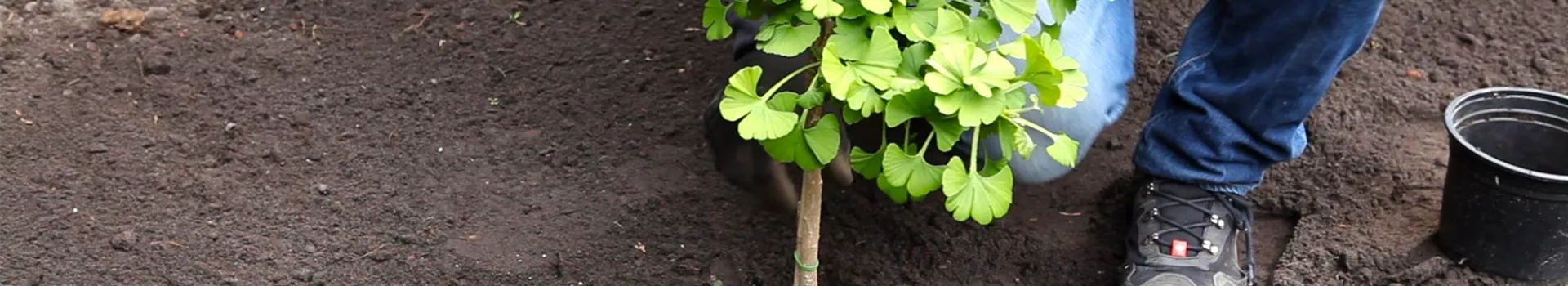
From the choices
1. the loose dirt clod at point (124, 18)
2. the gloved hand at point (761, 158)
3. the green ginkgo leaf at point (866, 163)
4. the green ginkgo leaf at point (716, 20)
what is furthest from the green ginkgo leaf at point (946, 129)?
the loose dirt clod at point (124, 18)

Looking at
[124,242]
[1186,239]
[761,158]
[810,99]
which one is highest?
[810,99]

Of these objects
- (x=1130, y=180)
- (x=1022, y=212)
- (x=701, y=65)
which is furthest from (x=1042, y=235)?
(x=701, y=65)

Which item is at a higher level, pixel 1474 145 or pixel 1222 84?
pixel 1222 84

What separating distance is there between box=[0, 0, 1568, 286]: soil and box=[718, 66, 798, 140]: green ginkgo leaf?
746mm

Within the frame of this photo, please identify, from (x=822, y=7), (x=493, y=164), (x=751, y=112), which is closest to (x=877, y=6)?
(x=822, y=7)

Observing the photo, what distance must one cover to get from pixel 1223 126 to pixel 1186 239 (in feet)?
0.59

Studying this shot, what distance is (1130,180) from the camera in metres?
2.18

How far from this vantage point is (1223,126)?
1.89 meters

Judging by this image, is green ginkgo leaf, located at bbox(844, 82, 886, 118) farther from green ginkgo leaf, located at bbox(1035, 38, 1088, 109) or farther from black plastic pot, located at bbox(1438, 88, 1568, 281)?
black plastic pot, located at bbox(1438, 88, 1568, 281)

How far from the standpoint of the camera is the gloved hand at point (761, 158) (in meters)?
1.74

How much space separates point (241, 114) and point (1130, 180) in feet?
4.67

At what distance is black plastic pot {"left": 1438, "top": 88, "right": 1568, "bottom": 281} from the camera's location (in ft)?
6.02

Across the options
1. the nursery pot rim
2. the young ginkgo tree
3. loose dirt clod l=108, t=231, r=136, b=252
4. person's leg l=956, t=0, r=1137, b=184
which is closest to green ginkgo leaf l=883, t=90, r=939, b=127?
the young ginkgo tree

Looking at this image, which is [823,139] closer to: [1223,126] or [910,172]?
[910,172]
